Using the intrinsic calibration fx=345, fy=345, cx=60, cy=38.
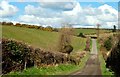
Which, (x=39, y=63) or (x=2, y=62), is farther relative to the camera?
(x=39, y=63)

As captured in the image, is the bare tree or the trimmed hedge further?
the bare tree

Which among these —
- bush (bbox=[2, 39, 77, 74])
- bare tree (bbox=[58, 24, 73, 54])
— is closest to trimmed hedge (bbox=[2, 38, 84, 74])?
bush (bbox=[2, 39, 77, 74])

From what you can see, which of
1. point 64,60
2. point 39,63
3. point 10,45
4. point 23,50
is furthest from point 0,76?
point 64,60

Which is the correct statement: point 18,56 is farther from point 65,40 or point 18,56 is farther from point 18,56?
point 65,40

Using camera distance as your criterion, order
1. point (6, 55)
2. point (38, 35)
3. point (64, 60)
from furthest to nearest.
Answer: point (38, 35) < point (64, 60) < point (6, 55)

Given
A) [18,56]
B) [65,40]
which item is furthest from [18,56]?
[65,40]

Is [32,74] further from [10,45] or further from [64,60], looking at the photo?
[64,60]

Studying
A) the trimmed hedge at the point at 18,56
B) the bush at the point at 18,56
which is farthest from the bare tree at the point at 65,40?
the trimmed hedge at the point at 18,56

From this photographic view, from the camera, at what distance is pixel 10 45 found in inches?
976

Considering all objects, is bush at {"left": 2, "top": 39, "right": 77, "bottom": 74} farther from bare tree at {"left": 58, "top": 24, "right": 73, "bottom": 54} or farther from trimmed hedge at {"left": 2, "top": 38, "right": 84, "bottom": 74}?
bare tree at {"left": 58, "top": 24, "right": 73, "bottom": 54}

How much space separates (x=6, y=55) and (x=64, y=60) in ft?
91.5

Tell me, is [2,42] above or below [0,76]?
above

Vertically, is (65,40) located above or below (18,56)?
above

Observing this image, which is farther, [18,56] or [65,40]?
[65,40]
